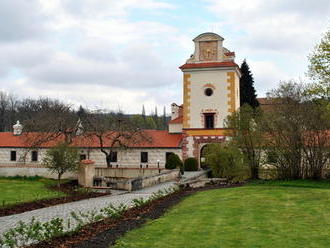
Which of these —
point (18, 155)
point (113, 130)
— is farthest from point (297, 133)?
point (18, 155)

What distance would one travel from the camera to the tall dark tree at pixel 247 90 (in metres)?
54.1

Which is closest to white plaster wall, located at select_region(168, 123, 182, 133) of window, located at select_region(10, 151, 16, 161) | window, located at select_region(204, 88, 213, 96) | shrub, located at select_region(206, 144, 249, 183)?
window, located at select_region(204, 88, 213, 96)

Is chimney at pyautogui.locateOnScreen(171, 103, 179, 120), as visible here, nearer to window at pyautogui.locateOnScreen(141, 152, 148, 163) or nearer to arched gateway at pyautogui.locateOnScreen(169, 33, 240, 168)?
arched gateway at pyautogui.locateOnScreen(169, 33, 240, 168)

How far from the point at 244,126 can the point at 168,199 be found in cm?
1007

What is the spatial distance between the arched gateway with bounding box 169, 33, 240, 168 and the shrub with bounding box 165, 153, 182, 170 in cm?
279

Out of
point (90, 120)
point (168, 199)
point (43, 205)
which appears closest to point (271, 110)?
point (168, 199)

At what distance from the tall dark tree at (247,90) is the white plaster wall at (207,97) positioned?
14.8 meters

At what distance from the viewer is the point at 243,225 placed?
1141 centimetres

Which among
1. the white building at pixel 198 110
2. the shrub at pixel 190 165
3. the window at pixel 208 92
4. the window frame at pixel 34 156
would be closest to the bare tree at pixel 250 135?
the shrub at pixel 190 165

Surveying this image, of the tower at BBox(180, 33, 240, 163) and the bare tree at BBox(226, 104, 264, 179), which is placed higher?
the tower at BBox(180, 33, 240, 163)

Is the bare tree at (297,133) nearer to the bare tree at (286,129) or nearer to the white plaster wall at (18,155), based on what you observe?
the bare tree at (286,129)

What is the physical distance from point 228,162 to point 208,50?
14.0 m

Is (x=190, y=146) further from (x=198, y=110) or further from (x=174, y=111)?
(x=174, y=111)

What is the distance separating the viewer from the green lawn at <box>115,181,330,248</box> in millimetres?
9344
